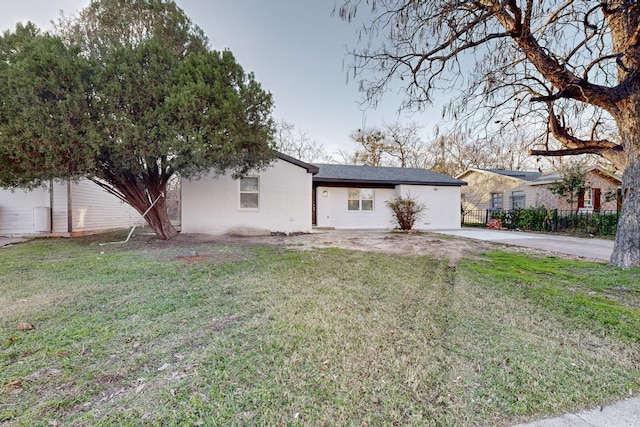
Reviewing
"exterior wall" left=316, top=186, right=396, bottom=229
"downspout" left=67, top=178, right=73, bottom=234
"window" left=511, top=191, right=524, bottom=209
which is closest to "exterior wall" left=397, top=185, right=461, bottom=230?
"exterior wall" left=316, top=186, right=396, bottom=229

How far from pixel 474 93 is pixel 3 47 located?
32.2 feet

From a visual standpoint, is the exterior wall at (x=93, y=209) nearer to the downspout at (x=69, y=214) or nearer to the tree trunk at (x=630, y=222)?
the downspout at (x=69, y=214)

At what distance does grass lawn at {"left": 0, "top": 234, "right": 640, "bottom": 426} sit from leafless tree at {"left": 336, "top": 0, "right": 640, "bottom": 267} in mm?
2566

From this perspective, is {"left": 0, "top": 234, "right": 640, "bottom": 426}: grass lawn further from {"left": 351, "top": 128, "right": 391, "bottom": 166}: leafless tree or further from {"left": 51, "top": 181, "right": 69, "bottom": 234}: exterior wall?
{"left": 351, "top": 128, "right": 391, "bottom": 166}: leafless tree

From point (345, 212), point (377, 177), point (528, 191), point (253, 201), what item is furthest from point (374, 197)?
point (528, 191)

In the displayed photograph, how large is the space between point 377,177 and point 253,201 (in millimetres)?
6592

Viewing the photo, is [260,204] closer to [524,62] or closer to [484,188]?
[524,62]

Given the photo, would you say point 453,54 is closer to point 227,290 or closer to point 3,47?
point 227,290

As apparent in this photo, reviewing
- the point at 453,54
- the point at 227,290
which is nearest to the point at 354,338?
the point at 227,290

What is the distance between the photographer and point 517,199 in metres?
19.0

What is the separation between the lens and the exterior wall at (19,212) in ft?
34.3

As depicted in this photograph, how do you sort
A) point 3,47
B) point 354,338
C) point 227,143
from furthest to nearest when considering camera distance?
point 227,143
point 3,47
point 354,338

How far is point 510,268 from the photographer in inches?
207

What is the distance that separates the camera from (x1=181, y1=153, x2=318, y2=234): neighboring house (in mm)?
10195
